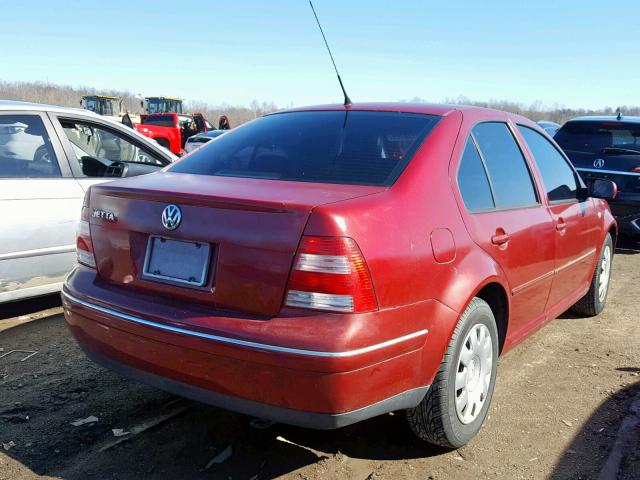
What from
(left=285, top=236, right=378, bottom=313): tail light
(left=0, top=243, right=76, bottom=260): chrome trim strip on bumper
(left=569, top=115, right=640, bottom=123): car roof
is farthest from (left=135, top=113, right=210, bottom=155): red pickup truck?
(left=285, top=236, right=378, bottom=313): tail light

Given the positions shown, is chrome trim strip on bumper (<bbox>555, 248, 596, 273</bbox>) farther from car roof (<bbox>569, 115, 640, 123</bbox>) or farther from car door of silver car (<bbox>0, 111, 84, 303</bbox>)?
car roof (<bbox>569, 115, 640, 123</bbox>)

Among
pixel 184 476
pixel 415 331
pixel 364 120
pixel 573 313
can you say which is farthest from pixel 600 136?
pixel 184 476

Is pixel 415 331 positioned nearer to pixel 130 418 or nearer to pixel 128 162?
pixel 130 418

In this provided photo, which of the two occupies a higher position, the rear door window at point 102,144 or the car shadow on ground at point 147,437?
the rear door window at point 102,144

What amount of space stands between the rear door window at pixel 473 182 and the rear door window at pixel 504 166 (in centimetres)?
8

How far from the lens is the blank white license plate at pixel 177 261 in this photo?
2480 mm

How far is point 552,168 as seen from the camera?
4.20m

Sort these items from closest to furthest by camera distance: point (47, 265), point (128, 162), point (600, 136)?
point (47, 265) < point (128, 162) < point (600, 136)

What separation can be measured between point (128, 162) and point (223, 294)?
11.9 ft

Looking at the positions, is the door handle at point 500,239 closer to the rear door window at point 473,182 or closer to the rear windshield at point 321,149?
the rear door window at point 473,182

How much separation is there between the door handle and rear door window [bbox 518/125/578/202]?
93 centimetres

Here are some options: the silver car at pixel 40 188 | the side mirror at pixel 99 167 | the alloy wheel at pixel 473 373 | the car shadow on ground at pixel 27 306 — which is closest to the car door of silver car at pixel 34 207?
the silver car at pixel 40 188

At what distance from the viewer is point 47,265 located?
4586 mm

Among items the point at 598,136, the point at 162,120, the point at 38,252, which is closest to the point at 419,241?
the point at 38,252
